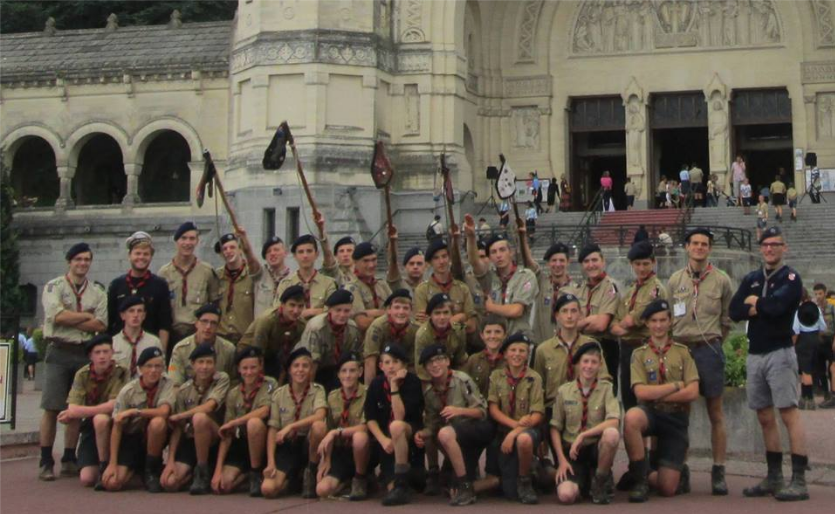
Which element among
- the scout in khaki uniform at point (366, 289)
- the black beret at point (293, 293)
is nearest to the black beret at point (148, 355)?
the black beret at point (293, 293)

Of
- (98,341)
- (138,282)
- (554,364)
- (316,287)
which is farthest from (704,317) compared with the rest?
(98,341)

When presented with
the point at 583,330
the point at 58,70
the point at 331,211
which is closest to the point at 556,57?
the point at 331,211

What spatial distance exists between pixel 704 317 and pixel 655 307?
698 mm

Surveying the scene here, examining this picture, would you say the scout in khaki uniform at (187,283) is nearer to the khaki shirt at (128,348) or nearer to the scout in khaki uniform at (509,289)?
the khaki shirt at (128,348)

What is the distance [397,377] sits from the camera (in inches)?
477

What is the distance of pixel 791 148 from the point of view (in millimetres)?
41375

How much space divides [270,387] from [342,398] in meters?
0.77

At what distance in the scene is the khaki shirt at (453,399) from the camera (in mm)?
12172

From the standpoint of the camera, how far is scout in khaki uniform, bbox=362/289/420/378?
41.7ft

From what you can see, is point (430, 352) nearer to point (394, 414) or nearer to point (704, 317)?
point (394, 414)

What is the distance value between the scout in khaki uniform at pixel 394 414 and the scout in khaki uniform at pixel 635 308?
211cm

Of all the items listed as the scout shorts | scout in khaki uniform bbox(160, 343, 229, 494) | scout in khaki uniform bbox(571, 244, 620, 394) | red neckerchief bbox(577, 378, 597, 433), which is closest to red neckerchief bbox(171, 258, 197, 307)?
scout in khaki uniform bbox(160, 343, 229, 494)

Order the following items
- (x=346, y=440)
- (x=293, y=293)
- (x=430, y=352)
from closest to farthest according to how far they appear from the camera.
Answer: (x=430, y=352), (x=346, y=440), (x=293, y=293)

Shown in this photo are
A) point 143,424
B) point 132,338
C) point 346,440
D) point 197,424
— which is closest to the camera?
point 346,440
